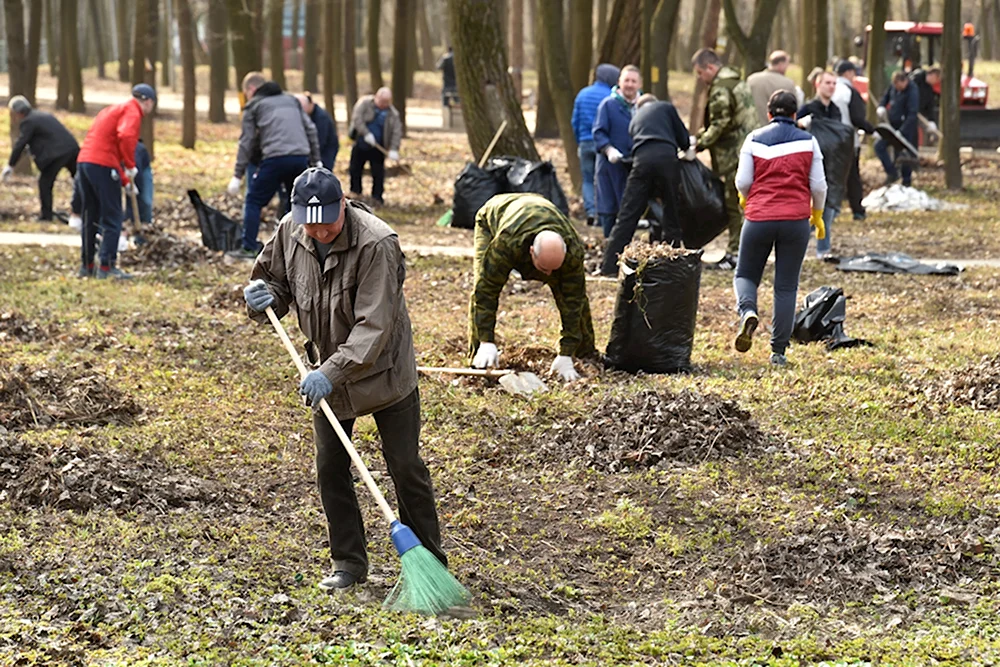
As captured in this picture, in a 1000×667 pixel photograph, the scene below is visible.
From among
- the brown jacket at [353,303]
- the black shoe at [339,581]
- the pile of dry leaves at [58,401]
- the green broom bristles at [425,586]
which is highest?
the brown jacket at [353,303]

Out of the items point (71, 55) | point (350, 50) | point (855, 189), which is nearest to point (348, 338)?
point (855, 189)

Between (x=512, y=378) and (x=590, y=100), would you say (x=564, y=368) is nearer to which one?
(x=512, y=378)

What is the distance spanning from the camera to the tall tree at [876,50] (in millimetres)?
20188

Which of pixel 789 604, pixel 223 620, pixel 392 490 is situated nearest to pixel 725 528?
pixel 789 604

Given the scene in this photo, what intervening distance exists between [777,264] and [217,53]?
21.3 metres

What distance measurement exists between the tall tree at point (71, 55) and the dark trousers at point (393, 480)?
83.5 ft

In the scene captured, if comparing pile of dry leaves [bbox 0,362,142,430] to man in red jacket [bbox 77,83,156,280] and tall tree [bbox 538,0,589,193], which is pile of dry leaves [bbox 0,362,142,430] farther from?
tall tree [bbox 538,0,589,193]

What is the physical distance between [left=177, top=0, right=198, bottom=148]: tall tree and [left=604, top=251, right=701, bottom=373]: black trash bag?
16087 millimetres

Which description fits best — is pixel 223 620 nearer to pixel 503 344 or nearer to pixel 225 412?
pixel 225 412

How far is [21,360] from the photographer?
9.01 metres

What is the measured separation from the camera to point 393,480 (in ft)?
17.5

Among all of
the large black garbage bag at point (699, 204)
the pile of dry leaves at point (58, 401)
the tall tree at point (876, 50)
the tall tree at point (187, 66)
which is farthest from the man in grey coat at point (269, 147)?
the tall tree at point (876, 50)

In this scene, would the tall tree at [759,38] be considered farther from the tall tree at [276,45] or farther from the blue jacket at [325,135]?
the tall tree at [276,45]

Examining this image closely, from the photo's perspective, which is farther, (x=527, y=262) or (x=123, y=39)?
(x=123, y=39)
